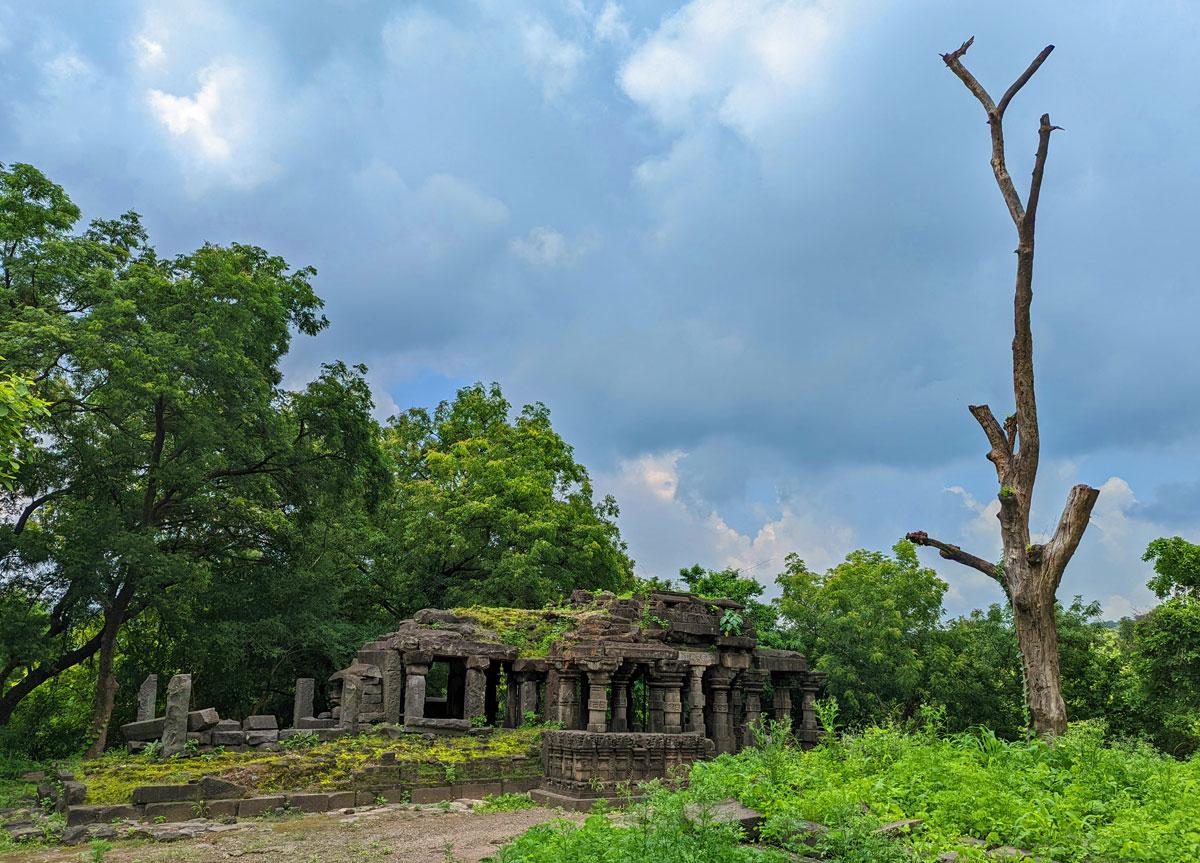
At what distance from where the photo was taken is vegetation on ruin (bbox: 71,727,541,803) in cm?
1203

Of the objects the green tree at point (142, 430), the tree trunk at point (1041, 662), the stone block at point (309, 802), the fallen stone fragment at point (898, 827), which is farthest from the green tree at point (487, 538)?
the fallen stone fragment at point (898, 827)

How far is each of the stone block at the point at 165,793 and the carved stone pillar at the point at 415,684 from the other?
4.60m

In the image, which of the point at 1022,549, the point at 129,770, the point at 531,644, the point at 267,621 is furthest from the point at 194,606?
the point at 1022,549

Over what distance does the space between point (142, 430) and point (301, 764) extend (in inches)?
480

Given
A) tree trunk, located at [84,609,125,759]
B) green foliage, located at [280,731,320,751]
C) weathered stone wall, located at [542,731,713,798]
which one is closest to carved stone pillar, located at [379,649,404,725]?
green foliage, located at [280,731,320,751]

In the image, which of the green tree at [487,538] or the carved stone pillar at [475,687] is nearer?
the carved stone pillar at [475,687]

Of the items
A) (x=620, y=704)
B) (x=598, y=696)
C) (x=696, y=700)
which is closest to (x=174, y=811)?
(x=598, y=696)

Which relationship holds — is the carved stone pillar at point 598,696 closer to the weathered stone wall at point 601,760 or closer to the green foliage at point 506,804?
the weathered stone wall at point 601,760

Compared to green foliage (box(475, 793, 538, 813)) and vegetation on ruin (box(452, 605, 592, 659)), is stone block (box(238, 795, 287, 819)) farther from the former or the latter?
vegetation on ruin (box(452, 605, 592, 659))

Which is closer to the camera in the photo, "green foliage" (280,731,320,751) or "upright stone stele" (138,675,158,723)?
"green foliage" (280,731,320,751)

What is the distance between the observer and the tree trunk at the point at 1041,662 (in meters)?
Answer: 11.5

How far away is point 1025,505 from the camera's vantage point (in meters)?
12.6

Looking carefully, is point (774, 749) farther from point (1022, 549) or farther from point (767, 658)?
point (767, 658)

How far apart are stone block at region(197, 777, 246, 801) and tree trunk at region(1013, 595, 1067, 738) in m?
11.5
